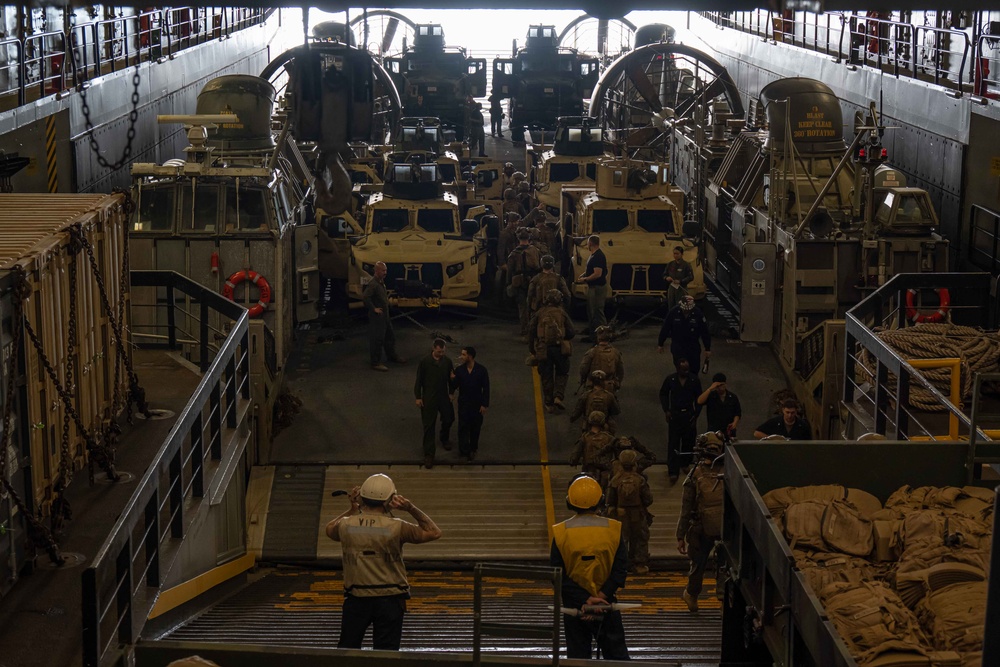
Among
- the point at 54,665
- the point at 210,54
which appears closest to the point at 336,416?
the point at 54,665

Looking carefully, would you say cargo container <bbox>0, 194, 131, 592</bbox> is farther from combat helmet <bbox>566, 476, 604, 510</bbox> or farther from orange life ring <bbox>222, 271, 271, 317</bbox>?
orange life ring <bbox>222, 271, 271, 317</bbox>

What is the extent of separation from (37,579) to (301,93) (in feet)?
10.9

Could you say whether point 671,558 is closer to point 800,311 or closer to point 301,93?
point 800,311

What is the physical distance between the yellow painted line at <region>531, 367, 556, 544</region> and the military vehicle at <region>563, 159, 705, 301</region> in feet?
8.59

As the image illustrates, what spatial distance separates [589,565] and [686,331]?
8165 mm

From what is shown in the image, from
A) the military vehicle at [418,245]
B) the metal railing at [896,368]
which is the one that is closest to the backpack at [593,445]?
the metal railing at [896,368]

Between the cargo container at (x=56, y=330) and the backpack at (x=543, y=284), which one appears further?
the backpack at (x=543, y=284)

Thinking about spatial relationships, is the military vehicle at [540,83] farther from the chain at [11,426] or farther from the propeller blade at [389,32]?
the chain at [11,426]

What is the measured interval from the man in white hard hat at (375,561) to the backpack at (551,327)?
8198mm

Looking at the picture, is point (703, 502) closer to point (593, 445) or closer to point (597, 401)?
point (593, 445)

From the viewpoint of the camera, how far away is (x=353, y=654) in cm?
672

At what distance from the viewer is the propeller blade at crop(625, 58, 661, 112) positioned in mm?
33469

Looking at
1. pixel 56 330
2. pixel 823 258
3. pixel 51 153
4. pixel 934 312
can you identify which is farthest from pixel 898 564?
pixel 51 153

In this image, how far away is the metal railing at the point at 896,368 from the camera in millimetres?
10656
